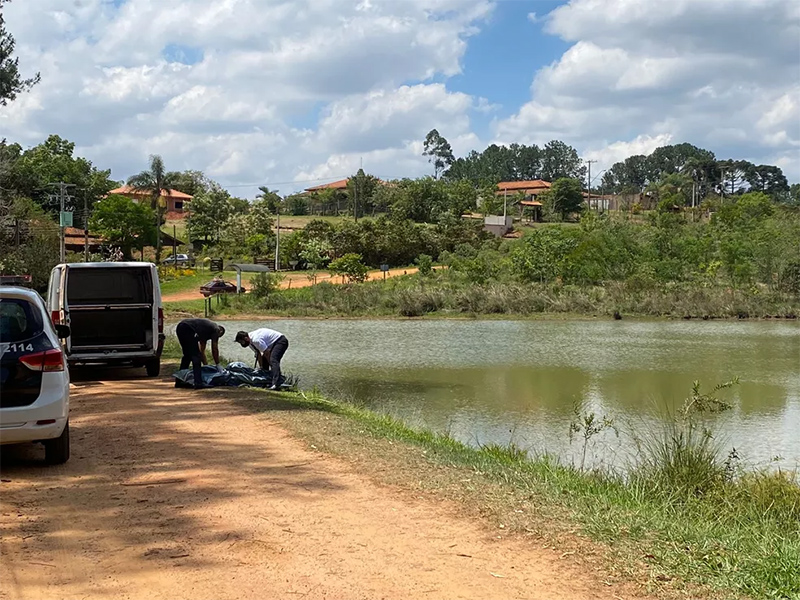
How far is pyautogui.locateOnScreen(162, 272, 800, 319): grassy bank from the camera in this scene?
45.2 metres

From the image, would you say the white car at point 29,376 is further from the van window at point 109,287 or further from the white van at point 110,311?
the van window at point 109,287

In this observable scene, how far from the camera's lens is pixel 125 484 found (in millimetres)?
7016

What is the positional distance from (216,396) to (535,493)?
656 centimetres

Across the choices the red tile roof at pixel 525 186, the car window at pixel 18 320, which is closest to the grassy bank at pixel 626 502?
the car window at pixel 18 320

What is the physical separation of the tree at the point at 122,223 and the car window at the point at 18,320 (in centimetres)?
5940

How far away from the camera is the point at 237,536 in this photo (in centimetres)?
562

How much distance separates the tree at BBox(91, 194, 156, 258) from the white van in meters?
50.5

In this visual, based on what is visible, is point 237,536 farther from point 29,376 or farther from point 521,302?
point 521,302

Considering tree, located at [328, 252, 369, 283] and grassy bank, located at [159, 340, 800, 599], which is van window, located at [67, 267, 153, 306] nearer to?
grassy bank, located at [159, 340, 800, 599]

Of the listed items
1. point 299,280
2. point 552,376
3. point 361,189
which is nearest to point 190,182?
point 361,189

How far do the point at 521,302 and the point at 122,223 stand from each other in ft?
109

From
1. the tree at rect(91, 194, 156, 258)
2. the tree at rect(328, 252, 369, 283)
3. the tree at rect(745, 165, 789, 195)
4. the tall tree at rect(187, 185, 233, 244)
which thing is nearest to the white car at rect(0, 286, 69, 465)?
the tree at rect(328, 252, 369, 283)

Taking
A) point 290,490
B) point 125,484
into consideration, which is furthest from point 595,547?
point 125,484

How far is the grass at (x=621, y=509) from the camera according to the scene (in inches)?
201
